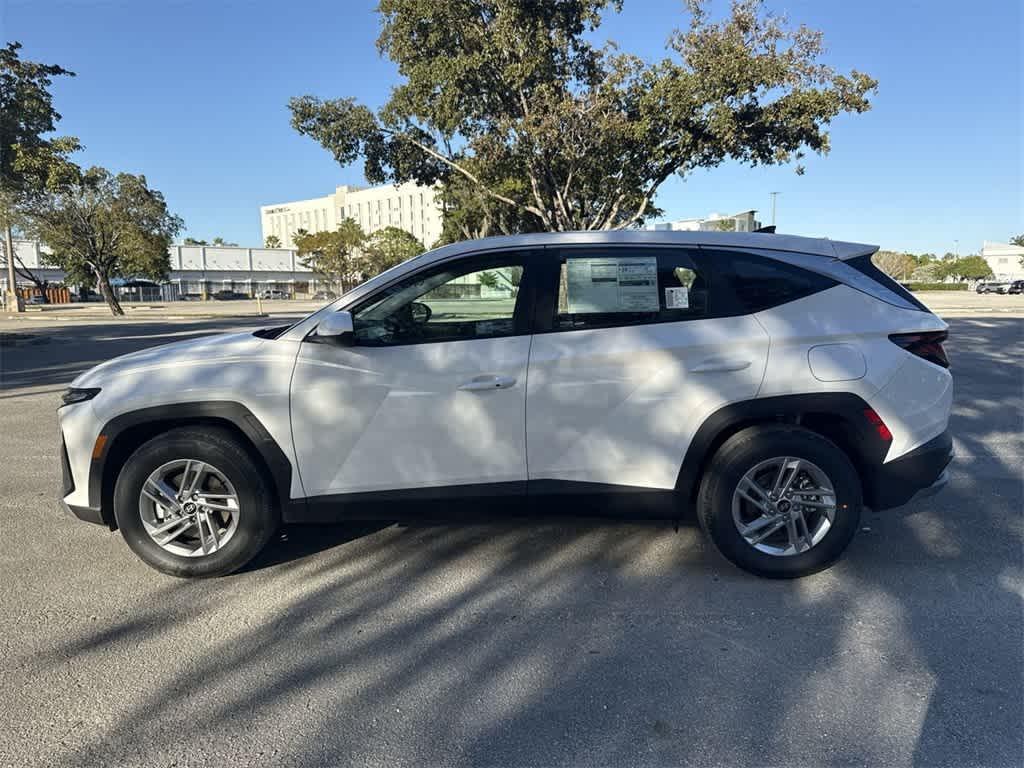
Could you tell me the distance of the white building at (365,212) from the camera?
399 feet

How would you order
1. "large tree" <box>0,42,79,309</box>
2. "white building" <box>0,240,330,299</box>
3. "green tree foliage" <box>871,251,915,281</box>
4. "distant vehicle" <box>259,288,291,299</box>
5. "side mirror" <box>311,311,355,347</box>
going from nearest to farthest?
"side mirror" <box>311,311,355,347</box>, "large tree" <box>0,42,79,309</box>, "green tree foliage" <box>871,251,915,281</box>, "distant vehicle" <box>259,288,291,299</box>, "white building" <box>0,240,330,299</box>

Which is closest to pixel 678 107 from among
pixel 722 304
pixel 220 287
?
pixel 722 304

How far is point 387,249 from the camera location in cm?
6938

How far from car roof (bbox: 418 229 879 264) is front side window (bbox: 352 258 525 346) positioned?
0.11 m

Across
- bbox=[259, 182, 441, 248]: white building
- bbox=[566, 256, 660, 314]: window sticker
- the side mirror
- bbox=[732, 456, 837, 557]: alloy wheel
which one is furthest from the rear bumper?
bbox=[259, 182, 441, 248]: white building

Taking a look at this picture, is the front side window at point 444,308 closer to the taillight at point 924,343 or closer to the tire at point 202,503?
the tire at point 202,503

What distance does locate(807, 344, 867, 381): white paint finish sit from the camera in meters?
3.37

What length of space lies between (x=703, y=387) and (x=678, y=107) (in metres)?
15.5

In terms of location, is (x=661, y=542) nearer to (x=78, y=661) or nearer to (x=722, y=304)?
(x=722, y=304)

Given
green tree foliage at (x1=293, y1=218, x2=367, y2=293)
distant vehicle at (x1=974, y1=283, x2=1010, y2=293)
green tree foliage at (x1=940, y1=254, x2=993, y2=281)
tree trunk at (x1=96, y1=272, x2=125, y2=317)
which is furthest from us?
green tree foliage at (x1=940, y1=254, x2=993, y2=281)

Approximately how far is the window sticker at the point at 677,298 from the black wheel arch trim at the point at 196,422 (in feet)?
7.05

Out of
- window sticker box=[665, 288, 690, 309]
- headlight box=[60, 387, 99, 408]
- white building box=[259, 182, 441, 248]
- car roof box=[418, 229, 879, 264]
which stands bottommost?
headlight box=[60, 387, 99, 408]

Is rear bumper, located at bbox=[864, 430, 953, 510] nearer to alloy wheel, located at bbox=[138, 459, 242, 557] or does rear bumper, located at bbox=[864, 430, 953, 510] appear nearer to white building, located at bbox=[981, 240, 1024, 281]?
alloy wheel, located at bbox=[138, 459, 242, 557]

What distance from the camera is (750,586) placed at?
3.45 meters
